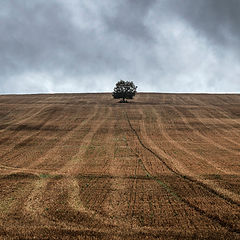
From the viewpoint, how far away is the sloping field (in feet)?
31.2

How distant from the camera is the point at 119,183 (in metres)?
14.9

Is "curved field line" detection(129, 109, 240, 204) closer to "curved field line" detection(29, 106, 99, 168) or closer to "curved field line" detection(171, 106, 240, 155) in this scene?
"curved field line" detection(171, 106, 240, 155)

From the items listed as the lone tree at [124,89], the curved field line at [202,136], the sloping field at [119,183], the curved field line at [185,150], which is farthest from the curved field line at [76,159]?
the lone tree at [124,89]

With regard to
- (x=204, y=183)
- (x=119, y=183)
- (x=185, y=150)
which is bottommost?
(x=119, y=183)

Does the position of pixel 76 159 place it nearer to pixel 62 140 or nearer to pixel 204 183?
pixel 62 140

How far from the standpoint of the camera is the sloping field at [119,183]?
9.52m

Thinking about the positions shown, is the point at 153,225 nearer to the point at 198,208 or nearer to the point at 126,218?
the point at 126,218

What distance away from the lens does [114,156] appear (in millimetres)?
22469

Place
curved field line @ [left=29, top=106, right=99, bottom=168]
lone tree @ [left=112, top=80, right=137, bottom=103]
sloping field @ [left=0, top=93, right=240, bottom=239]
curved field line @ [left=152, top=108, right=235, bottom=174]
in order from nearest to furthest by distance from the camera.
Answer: sloping field @ [left=0, top=93, right=240, bottom=239] → curved field line @ [left=152, top=108, right=235, bottom=174] → curved field line @ [left=29, top=106, right=99, bottom=168] → lone tree @ [left=112, top=80, right=137, bottom=103]

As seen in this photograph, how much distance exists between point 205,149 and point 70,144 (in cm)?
1728

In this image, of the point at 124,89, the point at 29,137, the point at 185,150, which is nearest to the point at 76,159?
the point at 185,150

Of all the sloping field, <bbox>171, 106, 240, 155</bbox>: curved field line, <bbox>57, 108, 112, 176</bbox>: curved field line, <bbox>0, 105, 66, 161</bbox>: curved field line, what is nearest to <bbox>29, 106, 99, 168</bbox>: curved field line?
the sloping field

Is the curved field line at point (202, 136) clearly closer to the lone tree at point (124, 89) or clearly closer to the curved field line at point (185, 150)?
the curved field line at point (185, 150)

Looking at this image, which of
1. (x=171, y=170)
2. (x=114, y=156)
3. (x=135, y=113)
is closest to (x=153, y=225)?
(x=171, y=170)
